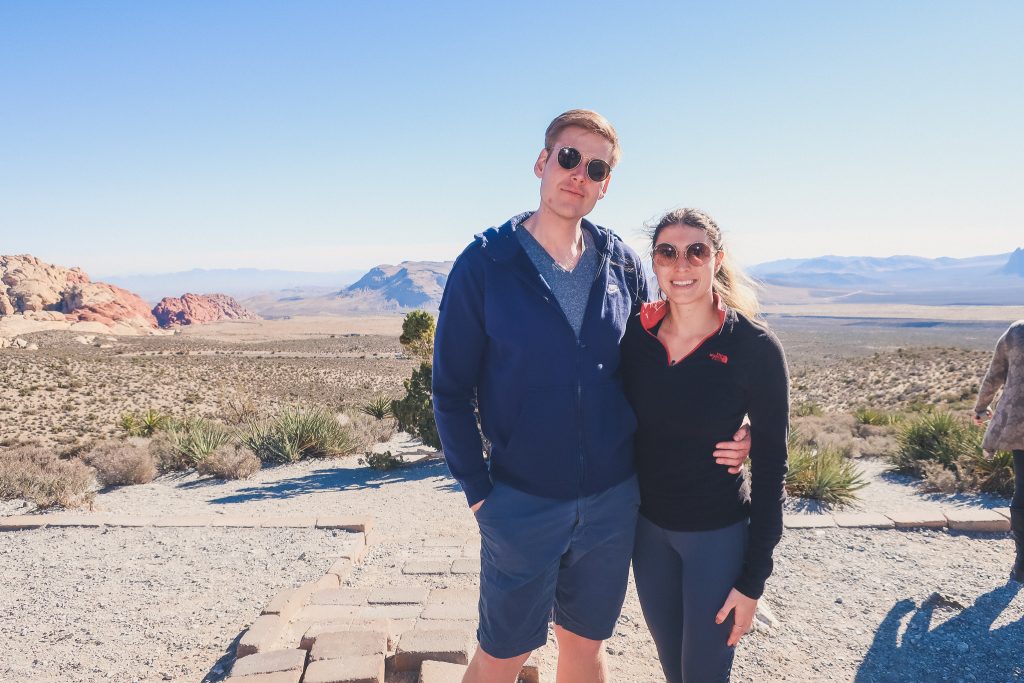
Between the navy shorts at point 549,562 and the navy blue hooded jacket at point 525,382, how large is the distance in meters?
0.05

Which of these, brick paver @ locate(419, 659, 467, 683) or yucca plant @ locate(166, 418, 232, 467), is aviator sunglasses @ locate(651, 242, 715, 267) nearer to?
brick paver @ locate(419, 659, 467, 683)

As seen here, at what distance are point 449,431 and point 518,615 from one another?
0.68 m

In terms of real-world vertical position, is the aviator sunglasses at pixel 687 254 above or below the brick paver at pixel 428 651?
above

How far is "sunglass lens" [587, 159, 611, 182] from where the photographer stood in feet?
7.53

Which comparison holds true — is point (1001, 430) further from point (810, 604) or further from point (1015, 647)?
point (810, 604)

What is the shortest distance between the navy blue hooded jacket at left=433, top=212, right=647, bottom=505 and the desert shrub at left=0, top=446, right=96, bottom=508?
6784 millimetres

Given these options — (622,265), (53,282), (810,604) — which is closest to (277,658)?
(622,265)

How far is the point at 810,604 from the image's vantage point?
4504 mm

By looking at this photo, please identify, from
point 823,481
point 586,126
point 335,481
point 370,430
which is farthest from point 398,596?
point 370,430

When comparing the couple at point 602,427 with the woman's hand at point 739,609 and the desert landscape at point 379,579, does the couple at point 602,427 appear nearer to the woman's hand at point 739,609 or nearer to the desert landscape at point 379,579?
the woman's hand at point 739,609

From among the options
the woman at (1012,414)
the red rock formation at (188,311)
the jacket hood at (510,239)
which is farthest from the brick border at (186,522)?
the red rock formation at (188,311)

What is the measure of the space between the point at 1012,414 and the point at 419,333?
770 centimetres

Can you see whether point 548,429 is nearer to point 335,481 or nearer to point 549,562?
point 549,562

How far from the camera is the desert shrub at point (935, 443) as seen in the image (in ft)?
25.7
